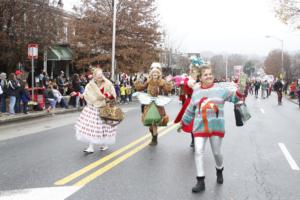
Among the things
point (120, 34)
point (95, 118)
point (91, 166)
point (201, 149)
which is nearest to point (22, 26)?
point (95, 118)

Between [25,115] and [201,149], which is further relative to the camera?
[25,115]

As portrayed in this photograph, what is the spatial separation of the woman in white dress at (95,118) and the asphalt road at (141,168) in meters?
0.30

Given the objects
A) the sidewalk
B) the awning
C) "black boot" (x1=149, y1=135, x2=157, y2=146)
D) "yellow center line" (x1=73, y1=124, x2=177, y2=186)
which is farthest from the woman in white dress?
the awning

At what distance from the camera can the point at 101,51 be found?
116ft

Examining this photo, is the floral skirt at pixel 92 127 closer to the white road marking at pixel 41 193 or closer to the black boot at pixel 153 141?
the black boot at pixel 153 141

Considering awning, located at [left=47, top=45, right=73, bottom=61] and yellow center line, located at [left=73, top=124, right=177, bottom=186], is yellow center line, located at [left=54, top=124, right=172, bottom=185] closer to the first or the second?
yellow center line, located at [left=73, top=124, right=177, bottom=186]

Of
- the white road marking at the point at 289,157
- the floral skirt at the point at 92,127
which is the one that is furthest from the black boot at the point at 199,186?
the floral skirt at the point at 92,127

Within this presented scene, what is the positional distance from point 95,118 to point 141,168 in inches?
69.8

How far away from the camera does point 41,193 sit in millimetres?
5957

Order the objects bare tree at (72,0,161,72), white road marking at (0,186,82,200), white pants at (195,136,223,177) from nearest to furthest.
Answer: white road marking at (0,186,82,200) → white pants at (195,136,223,177) → bare tree at (72,0,161,72)

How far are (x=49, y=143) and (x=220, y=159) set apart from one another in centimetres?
513

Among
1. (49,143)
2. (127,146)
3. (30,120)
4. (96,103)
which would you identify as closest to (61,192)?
(96,103)

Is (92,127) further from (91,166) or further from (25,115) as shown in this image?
(25,115)

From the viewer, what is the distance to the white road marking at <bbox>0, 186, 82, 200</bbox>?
→ 575cm
